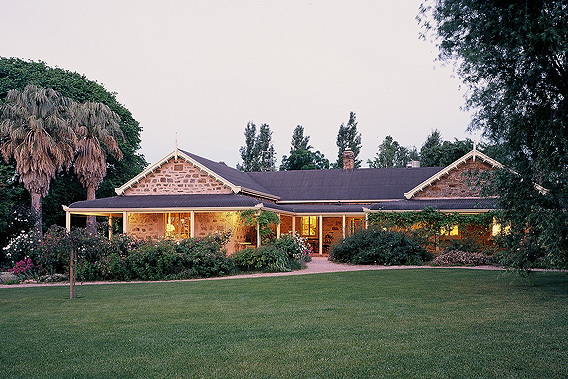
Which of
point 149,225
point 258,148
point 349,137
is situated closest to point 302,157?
point 349,137

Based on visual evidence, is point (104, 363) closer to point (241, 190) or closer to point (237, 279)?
point (237, 279)

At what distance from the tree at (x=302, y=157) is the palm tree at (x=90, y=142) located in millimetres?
23256

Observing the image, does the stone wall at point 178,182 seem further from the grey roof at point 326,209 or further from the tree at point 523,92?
the tree at point 523,92

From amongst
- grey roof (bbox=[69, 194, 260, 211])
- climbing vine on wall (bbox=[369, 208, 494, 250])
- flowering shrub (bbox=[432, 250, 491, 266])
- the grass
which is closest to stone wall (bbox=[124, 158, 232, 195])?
grey roof (bbox=[69, 194, 260, 211])

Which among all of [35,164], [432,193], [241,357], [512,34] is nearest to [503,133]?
[512,34]

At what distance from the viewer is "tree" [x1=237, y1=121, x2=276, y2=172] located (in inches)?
2162

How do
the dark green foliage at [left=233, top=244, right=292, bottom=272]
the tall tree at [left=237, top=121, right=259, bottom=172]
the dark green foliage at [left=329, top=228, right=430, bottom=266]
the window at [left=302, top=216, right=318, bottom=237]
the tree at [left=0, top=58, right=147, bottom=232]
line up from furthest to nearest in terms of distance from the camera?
the tall tree at [left=237, top=121, right=259, bottom=172], the tree at [left=0, top=58, right=147, bottom=232], the window at [left=302, top=216, right=318, bottom=237], the dark green foliage at [left=329, top=228, right=430, bottom=266], the dark green foliage at [left=233, top=244, right=292, bottom=272]

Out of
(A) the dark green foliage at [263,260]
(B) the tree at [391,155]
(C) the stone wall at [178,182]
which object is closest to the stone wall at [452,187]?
(A) the dark green foliage at [263,260]

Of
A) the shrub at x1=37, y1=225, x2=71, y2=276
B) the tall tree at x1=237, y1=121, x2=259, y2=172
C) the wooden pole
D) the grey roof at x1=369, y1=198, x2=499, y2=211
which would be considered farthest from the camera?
the tall tree at x1=237, y1=121, x2=259, y2=172

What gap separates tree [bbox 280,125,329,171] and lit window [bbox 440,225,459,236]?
83.8ft

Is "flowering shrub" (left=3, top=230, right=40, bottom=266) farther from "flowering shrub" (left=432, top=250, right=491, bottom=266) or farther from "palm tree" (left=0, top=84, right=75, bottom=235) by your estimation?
"flowering shrub" (left=432, top=250, right=491, bottom=266)

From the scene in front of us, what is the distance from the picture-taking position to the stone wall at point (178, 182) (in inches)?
907

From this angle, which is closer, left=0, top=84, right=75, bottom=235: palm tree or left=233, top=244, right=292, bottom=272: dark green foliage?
left=233, top=244, right=292, bottom=272: dark green foliage

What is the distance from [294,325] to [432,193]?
17373mm
